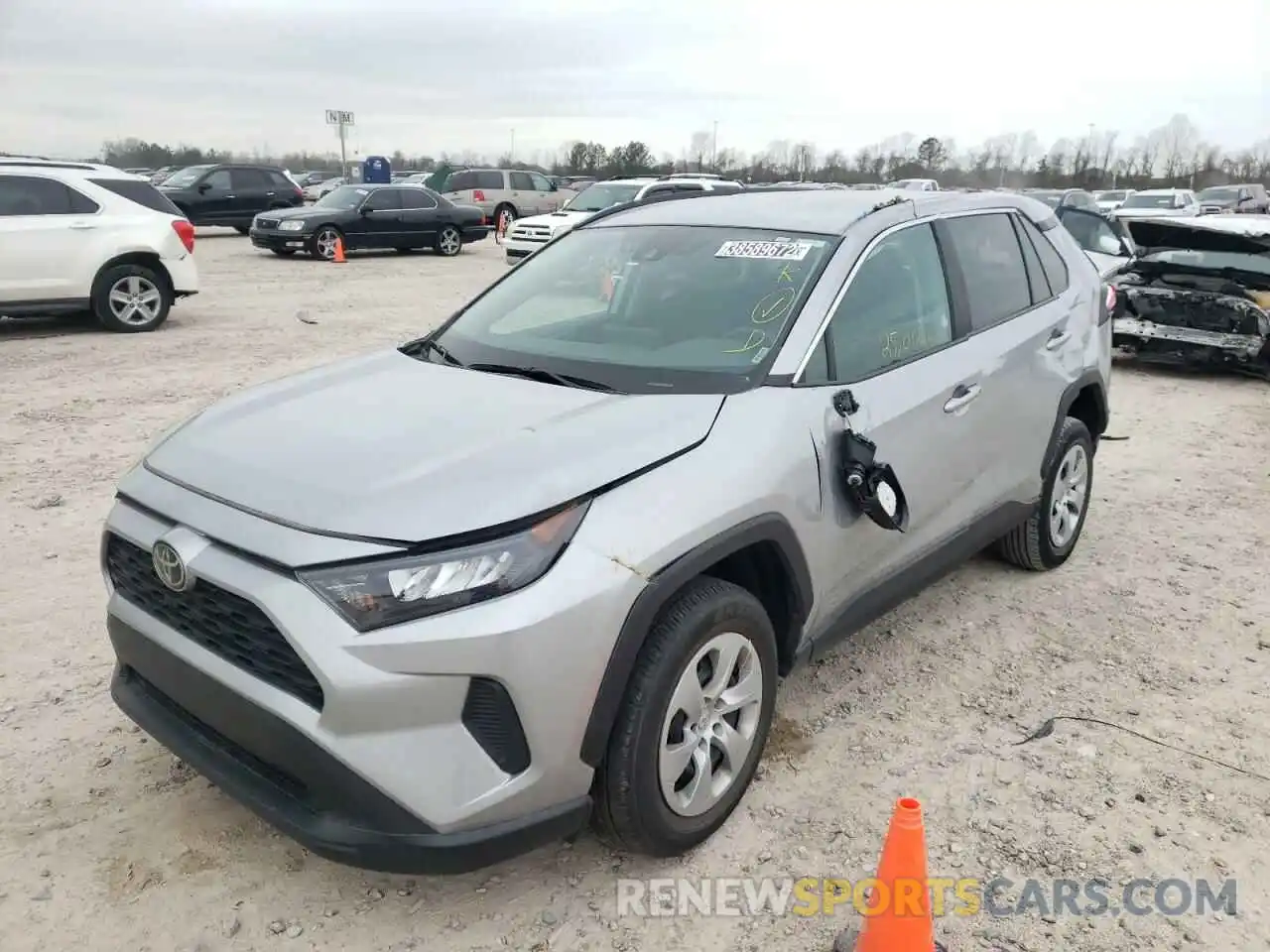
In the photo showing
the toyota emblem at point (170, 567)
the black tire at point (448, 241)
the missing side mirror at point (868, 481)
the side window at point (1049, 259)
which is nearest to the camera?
the toyota emblem at point (170, 567)

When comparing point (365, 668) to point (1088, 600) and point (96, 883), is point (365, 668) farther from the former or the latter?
point (1088, 600)

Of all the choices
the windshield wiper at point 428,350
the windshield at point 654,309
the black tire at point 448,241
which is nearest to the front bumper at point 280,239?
the black tire at point 448,241

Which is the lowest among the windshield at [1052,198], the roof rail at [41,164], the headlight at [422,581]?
the headlight at [422,581]

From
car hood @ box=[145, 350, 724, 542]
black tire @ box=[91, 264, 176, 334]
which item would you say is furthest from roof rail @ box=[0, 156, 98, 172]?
car hood @ box=[145, 350, 724, 542]

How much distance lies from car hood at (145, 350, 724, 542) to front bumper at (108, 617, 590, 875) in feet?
1.63

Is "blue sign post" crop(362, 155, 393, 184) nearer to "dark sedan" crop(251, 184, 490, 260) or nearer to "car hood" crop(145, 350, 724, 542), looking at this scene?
"dark sedan" crop(251, 184, 490, 260)

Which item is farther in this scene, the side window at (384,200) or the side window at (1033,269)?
the side window at (384,200)

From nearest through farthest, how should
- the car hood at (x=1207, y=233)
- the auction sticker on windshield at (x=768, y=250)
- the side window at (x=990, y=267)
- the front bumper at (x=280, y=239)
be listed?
1. the auction sticker on windshield at (x=768, y=250)
2. the side window at (x=990, y=267)
3. the car hood at (x=1207, y=233)
4. the front bumper at (x=280, y=239)

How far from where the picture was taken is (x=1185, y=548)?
5.18 meters

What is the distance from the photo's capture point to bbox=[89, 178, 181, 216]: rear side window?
10.5m

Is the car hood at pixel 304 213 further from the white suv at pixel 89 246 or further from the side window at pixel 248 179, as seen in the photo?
the white suv at pixel 89 246

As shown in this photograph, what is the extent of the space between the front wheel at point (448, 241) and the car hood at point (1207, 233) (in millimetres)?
14678

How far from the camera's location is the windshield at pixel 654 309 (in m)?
3.12

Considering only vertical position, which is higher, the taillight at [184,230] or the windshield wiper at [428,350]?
the windshield wiper at [428,350]
